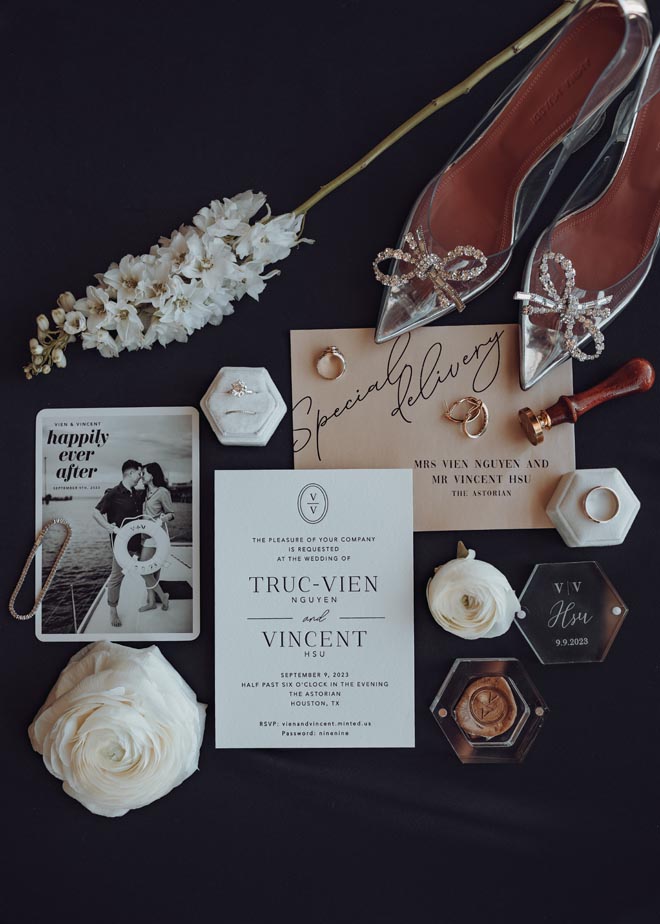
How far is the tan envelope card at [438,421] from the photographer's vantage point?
3.19 feet

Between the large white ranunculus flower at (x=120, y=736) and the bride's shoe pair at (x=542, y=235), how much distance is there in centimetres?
55

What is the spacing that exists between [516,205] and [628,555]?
0.49 meters

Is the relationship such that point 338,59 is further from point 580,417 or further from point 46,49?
point 580,417

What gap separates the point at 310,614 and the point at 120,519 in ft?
0.95

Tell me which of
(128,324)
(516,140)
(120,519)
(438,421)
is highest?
(516,140)

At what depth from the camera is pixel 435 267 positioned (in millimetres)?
946

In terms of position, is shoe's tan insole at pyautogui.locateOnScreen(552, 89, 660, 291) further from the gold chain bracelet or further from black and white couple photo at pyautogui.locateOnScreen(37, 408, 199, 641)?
the gold chain bracelet

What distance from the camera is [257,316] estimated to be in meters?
0.99

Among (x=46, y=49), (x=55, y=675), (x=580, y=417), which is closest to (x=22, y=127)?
(x=46, y=49)

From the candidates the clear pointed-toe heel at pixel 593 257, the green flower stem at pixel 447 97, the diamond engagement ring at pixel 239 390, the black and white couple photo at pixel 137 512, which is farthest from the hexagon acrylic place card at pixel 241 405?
the clear pointed-toe heel at pixel 593 257

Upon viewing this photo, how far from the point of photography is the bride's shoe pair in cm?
94

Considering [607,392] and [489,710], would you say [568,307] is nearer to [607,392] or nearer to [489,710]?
[607,392]

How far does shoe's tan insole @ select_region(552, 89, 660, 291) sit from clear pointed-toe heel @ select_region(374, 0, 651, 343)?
0.06 meters

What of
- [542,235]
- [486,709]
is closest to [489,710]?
[486,709]
